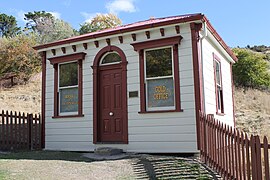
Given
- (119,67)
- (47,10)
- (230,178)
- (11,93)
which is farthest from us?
(47,10)

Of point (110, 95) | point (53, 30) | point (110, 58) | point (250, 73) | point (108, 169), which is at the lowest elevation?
point (108, 169)

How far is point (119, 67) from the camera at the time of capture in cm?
980

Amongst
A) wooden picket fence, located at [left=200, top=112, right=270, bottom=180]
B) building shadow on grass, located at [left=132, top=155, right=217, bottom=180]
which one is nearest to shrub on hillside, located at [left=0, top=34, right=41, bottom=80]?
building shadow on grass, located at [left=132, top=155, right=217, bottom=180]

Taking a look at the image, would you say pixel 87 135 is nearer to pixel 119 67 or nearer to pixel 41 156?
pixel 41 156

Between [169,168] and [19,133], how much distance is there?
21.2 ft

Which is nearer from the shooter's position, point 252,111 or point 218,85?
point 218,85

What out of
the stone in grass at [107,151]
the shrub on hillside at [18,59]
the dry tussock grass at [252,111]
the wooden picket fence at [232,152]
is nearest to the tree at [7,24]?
the shrub on hillside at [18,59]

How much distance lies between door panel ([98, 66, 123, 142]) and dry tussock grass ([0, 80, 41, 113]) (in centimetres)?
909

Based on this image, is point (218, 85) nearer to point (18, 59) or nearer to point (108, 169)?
point (108, 169)

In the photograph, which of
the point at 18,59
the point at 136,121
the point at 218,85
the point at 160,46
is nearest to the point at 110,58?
the point at 160,46

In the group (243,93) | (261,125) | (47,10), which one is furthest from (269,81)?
(47,10)

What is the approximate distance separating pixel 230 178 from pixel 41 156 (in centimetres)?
566

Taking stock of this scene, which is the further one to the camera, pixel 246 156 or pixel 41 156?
pixel 41 156

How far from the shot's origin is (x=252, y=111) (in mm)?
18250
